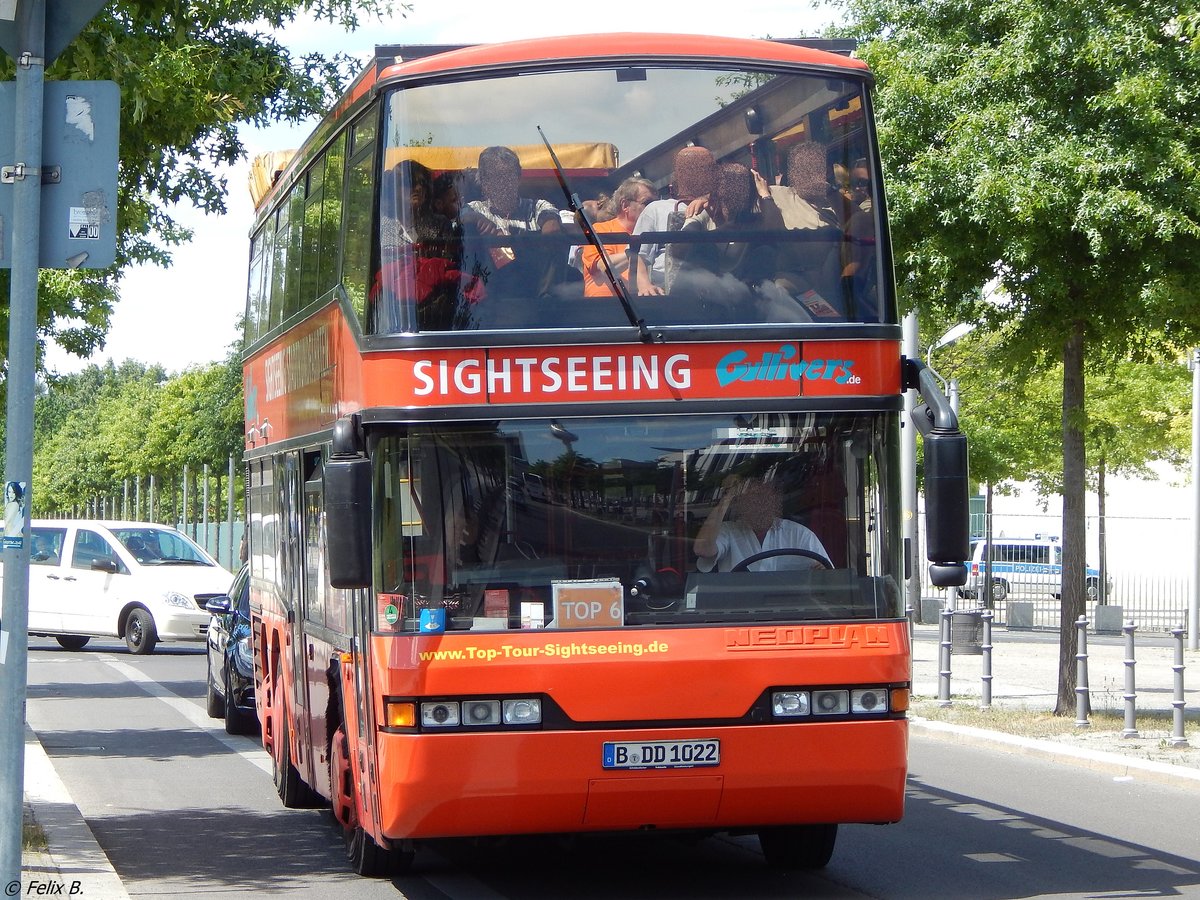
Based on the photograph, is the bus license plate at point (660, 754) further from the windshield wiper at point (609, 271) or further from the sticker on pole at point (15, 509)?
the sticker on pole at point (15, 509)

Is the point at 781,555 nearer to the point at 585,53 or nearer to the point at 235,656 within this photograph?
the point at 585,53

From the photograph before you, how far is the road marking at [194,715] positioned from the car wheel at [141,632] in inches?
37.1

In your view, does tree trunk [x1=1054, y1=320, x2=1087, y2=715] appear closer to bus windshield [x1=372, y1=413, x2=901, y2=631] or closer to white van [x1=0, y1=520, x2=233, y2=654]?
bus windshield [x1=372, y1=413, x2=901, y2=631]

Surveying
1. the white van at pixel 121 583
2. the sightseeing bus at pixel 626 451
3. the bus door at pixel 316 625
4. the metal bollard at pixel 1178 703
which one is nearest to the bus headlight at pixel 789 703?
the sightseeing bus at pixel 626 451

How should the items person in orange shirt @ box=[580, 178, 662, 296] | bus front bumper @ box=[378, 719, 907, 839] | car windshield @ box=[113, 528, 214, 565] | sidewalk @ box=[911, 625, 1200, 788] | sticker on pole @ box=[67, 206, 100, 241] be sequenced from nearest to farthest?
sticker on pole @ box=[67, 206, 100, 241] → bus front bumper @ box=[378, 719, 907, 839] → person in orange shirt @ box=[580, 178, 662, 296] → sidewalk @ box=[911, 625, 1200, 788] → car windshield @ box=[113, 528, 214, 565]

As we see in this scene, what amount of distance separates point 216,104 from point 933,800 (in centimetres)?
703

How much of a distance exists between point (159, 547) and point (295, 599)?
61.1 feet

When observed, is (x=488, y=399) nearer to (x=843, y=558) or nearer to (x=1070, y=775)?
(x=843, y=558)

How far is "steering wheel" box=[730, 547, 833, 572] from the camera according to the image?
25.9 feet

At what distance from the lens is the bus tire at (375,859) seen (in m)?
8.95

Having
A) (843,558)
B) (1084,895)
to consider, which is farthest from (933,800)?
(843,558)

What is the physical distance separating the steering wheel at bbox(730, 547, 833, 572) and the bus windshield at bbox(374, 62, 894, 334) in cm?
105

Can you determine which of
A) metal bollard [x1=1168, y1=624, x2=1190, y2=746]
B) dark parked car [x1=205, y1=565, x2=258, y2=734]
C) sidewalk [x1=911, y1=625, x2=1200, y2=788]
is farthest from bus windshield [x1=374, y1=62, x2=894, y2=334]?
dark parked car [x1=205, y1=565, x2=258, y2=734]

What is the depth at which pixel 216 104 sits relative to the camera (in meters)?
12.6
